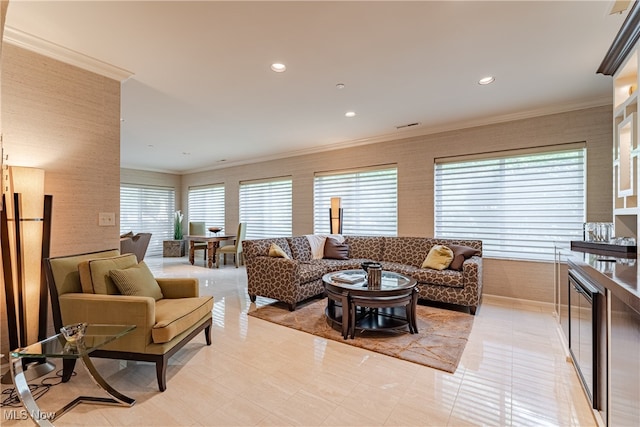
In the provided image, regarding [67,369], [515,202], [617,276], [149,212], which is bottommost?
[67,369]

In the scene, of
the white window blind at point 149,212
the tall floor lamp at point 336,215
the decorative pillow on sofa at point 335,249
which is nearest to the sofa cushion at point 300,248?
the decorative pillow on sofa at point 335,249

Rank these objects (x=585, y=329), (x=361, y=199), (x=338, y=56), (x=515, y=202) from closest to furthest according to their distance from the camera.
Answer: (x=585, y=329) → (x=338, y=56) → (x=515, y=202) → (x=361, y=199)

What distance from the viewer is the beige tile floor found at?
1.85 m

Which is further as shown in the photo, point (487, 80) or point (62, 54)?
point (487, 80)

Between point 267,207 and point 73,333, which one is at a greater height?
point 267,207

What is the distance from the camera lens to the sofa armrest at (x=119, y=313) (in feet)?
6.82

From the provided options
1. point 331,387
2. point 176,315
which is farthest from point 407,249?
point 176,315

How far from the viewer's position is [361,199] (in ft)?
18.7

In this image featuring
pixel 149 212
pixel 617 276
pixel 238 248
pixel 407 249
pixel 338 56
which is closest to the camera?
pixel 617 276

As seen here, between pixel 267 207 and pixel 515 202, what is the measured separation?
498 centimetres

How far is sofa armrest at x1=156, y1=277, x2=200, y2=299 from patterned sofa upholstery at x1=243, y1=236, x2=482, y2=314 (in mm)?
1308

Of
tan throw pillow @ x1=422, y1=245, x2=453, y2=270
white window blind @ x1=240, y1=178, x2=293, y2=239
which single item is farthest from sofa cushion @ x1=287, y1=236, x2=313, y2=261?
tan throw pillow @ x1=422, y1=245, x2=453, y2=270

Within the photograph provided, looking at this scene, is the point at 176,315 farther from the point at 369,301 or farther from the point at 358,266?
the point at 358,266

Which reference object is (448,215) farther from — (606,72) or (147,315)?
(147,315)
